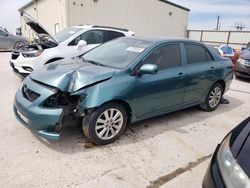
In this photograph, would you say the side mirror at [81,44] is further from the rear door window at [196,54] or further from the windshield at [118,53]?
the rear door window at [196,54]

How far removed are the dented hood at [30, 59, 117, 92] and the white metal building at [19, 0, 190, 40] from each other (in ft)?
37.7

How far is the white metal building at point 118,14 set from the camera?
46.6 feet

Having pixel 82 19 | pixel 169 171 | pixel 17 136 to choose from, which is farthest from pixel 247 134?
pixel 82 19

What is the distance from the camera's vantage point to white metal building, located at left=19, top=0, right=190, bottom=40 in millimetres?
14195

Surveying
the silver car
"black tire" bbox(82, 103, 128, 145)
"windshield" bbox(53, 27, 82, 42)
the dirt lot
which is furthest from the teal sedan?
the silver car

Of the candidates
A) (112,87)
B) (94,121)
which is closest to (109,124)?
(94,121)

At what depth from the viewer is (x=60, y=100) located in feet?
9.82

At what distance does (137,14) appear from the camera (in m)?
17.3

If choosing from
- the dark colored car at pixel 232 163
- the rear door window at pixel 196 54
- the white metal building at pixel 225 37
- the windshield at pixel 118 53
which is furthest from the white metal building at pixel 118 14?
the dark colored car at pixel 232 163

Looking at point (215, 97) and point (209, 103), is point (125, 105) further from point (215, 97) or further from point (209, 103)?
point (215, 97)

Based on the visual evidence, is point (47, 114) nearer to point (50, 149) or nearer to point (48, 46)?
point (50, 149)

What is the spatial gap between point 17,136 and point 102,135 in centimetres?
123

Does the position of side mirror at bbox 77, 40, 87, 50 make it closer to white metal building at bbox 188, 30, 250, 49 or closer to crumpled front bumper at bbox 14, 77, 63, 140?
crumpled front bumper at bbox 14, 77, 63, 140

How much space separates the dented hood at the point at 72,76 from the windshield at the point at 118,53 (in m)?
0.25
